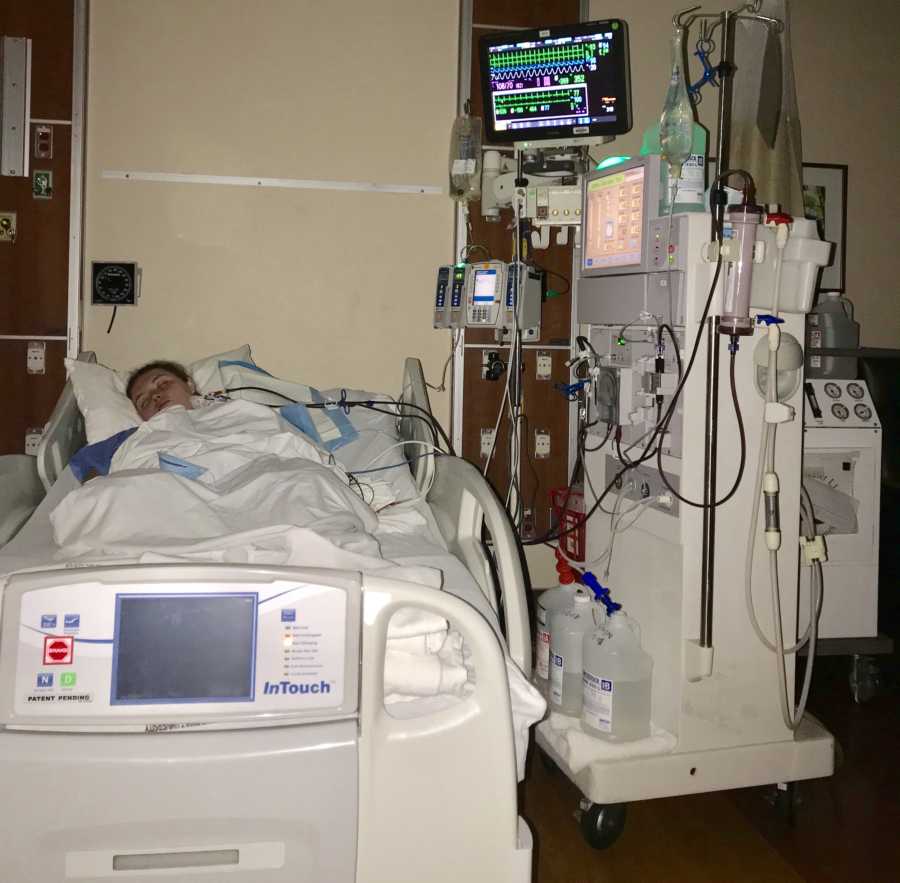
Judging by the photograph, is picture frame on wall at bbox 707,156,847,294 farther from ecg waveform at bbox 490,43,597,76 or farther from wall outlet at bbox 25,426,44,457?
wall outlet at bbox 25,426,44,457

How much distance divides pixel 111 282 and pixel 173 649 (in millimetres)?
2188

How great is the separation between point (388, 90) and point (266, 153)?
53 centimetres

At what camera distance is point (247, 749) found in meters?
1.14

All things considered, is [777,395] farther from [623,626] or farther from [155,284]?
[155,284]

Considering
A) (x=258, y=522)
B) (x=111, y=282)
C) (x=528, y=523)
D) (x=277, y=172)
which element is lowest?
(x=528, y=523)

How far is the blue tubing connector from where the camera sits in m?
2.16

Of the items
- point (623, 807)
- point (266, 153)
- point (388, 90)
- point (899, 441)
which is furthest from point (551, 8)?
point (623, 807)

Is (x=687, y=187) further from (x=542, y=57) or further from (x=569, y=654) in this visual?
(x=569, y=654)

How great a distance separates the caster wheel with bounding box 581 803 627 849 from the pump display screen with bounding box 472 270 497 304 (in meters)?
1.64

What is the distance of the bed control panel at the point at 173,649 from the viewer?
115 centimetres

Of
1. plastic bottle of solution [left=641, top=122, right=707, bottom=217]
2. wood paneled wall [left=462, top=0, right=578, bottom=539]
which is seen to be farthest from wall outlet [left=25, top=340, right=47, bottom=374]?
plastic bottle of solution [left=641, top=122, right=707, bottom=217]

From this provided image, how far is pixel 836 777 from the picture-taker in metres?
2.34

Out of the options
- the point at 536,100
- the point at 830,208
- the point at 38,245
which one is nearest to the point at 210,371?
the point at 38,245

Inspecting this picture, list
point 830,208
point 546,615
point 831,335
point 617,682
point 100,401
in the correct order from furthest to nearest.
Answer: point 830,208 → point 831,335 → point 100,401 → point 546,615 → point 617,682
